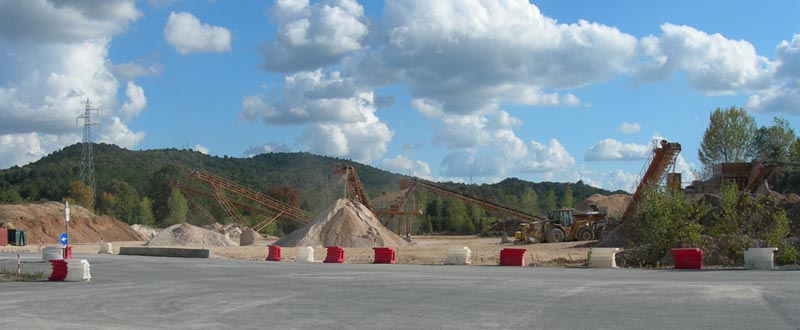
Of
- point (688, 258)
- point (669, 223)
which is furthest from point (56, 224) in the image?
point (688, 258)

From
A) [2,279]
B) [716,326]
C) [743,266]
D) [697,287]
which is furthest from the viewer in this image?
[743,266]

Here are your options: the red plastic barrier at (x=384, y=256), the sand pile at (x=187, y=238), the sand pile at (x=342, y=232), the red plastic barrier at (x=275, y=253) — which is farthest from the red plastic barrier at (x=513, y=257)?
the sand pile at (x=187, y=238)

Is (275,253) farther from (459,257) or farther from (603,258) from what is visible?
(603,258)

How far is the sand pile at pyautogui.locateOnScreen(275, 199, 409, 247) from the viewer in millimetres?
57625

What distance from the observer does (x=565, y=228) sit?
58781 mm

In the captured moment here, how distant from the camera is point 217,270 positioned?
96.0ft

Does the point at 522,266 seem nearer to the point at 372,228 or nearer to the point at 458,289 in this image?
the point at 458,289

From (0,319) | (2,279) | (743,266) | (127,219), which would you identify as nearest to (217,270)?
(2,279)

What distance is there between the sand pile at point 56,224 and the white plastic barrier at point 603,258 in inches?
2562

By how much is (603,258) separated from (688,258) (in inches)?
123

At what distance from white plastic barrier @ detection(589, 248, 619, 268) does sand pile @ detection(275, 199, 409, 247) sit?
2926 cm

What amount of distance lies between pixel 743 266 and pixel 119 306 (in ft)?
75.0

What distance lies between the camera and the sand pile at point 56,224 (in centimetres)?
8030

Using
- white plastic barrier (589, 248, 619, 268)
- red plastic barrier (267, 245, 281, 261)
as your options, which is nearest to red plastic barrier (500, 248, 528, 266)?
white plastic barrier (589, 248, 619, 268)
